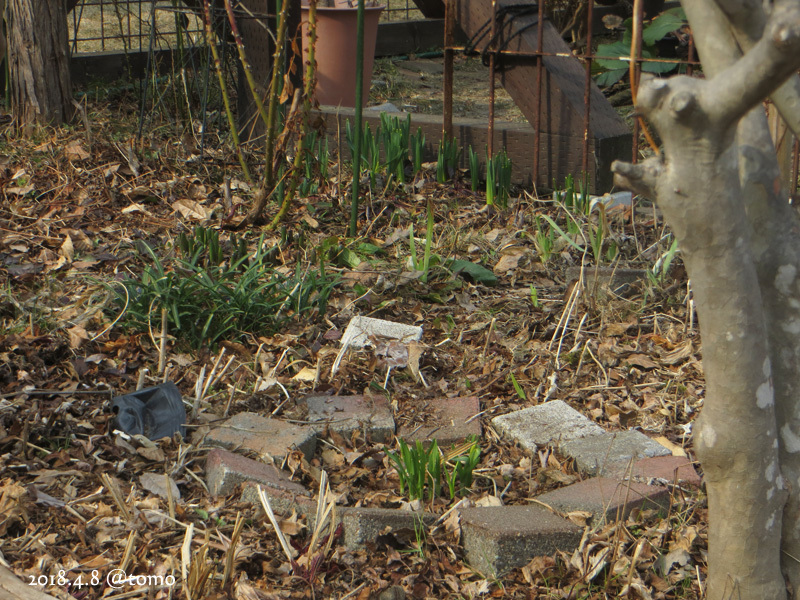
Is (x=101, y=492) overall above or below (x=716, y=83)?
below

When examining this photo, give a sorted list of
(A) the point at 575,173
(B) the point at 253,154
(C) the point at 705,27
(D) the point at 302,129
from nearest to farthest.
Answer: (C) the point at 705,27 → (D) the point at 302,129 → (A) the point at 575,173 → (B) the point at 253,154

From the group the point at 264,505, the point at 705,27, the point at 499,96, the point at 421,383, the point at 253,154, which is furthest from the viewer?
the point at 499,96

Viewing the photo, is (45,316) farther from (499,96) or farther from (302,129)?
(499,96)

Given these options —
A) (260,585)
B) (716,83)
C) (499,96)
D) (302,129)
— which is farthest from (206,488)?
(499,96)

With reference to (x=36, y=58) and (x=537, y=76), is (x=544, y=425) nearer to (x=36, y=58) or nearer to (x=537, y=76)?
(x=537, y=76)

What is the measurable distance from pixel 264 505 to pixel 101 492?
49 centimetres

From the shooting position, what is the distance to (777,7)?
1.31 m

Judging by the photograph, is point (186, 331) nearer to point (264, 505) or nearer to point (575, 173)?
point (264, 505)

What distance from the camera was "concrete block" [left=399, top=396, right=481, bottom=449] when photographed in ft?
8.80

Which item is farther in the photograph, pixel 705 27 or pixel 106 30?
pixel 106 30

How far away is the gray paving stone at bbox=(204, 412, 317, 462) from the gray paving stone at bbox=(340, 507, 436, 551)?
17.6 inches

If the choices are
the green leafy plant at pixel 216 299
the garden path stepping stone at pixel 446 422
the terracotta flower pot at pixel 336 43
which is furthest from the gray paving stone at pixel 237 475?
the terracotta flower pot at pixel 336 43

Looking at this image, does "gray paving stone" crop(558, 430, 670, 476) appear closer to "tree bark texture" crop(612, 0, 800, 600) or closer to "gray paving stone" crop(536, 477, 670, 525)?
"gray paving stone" crop(536, 477, 670, 525)

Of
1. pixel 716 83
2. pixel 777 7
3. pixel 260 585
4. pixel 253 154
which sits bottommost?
pixel 260 585
